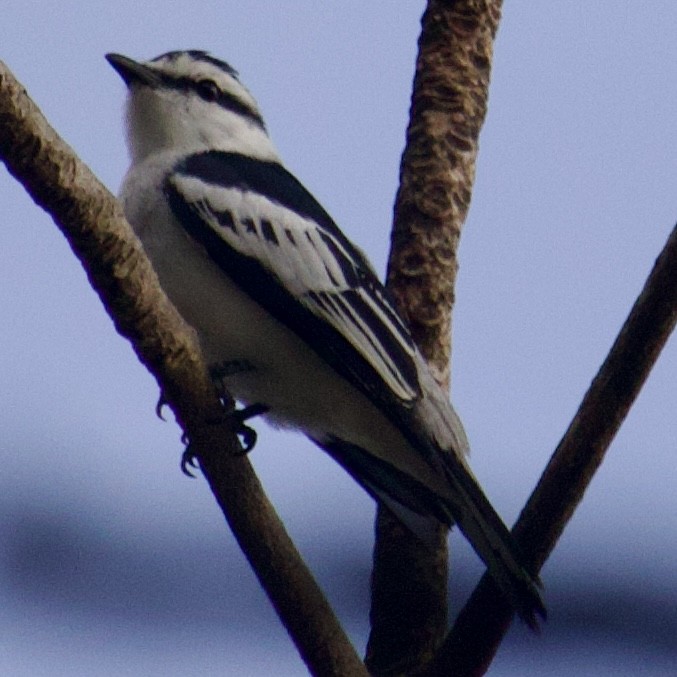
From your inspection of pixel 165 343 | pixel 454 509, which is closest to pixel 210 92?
pixel 454 509

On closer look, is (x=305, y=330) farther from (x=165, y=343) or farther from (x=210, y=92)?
(x=210, y=92)

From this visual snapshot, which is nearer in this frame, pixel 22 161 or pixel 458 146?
pixel 22 161

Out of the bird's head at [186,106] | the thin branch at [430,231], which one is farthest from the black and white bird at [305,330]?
the bird's head at [186,106]

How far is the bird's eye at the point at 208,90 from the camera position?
16.9ft

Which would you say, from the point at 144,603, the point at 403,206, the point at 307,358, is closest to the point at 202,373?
the point at 144,603

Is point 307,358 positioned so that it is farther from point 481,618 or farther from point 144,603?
point 144,603

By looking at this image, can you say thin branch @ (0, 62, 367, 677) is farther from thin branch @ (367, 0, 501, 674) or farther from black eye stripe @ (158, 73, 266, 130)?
black eye stripe @ (158, 73, 266, 130)

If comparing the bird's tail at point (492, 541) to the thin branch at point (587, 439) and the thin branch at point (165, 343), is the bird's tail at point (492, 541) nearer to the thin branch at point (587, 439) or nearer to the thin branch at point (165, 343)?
the thin branch at point (587, 439)

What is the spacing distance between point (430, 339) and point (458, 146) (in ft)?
2.55

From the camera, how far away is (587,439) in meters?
3.04

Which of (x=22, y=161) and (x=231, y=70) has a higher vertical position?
(x=231, y=70)

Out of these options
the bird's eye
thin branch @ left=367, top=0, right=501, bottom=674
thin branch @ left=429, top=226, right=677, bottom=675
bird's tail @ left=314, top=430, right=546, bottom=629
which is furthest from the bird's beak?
thin branch @ left=429, top=226, right=677, bottom=675

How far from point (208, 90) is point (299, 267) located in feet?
4.46

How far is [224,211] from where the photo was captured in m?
4.20
